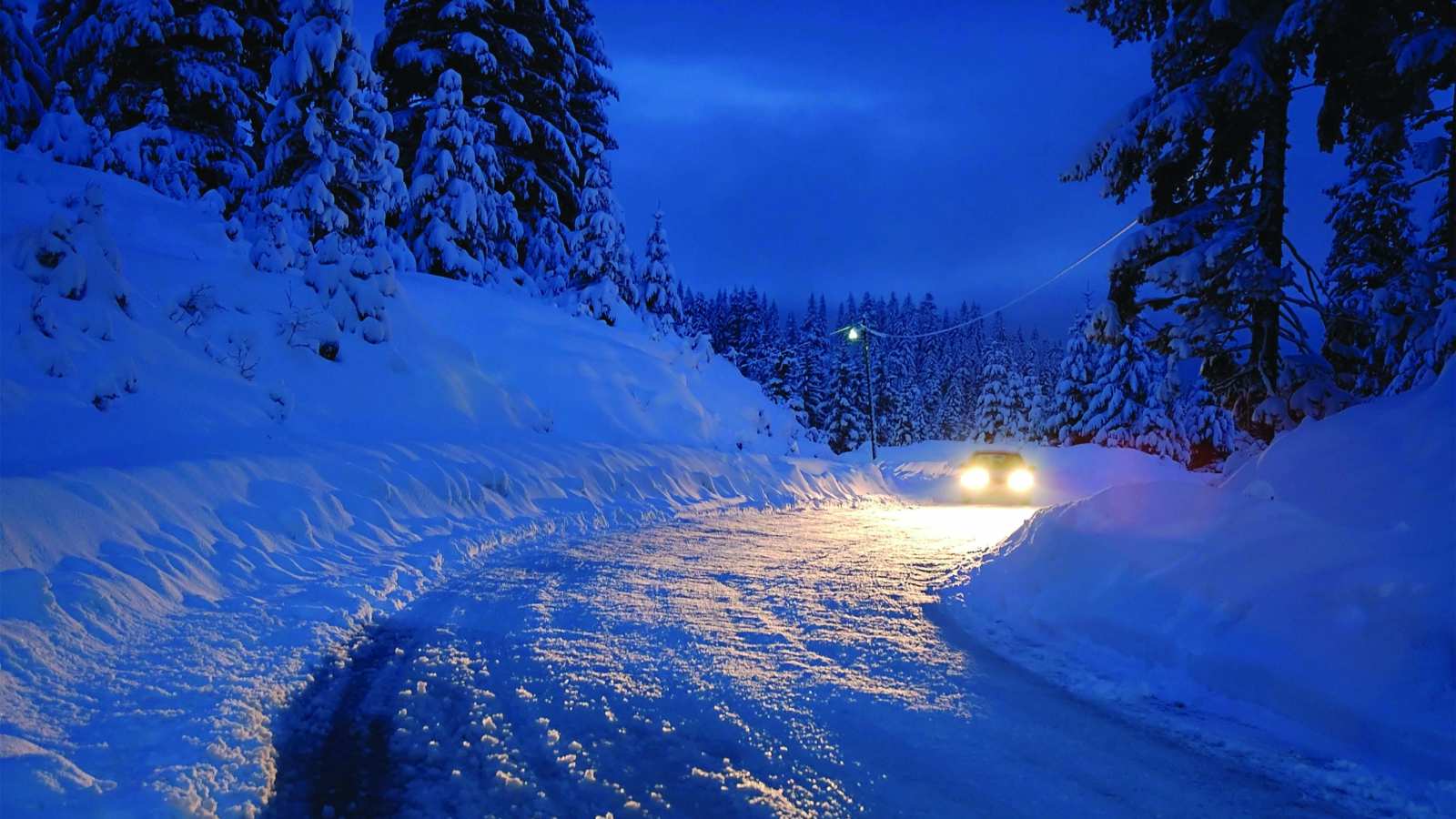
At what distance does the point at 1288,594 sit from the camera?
14.8ft

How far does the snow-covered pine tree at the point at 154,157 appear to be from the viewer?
17.2 metres

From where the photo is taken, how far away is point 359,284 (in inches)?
539

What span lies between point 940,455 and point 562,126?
2937 centimetres

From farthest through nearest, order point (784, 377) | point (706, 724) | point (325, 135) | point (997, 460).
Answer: point (784, 377), point (997, 460), point (325, 135), point (706, 724)

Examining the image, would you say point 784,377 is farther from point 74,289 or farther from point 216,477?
point 216,477

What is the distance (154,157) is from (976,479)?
21483 millimetres

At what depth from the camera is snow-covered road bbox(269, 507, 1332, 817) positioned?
3.14 m

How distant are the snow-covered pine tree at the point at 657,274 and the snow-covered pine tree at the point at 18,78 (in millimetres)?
23716

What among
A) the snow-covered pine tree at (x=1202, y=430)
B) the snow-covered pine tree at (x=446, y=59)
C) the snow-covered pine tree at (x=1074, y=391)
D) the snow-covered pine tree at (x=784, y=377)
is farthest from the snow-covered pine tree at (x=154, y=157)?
the snow-covered pine tree at (x=784, y=377)

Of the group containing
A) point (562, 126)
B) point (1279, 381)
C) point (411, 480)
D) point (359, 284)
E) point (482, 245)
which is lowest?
point (411, 480)

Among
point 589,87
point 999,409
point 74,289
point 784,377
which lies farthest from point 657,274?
point 999,409

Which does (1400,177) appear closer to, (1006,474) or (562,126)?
(1006,474)

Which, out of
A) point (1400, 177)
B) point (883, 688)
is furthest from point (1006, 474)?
point (1400, 177)

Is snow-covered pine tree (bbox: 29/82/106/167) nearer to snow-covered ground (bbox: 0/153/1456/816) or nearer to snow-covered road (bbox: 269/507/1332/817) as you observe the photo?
snow-covered ground (bbox: 0/153/1456/816)
